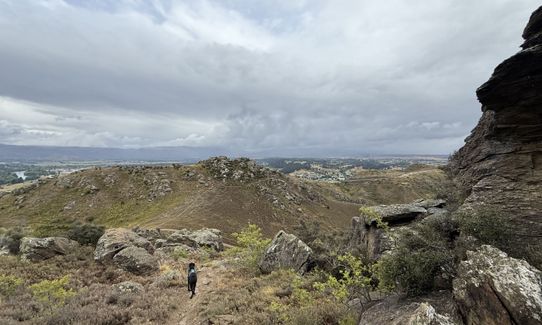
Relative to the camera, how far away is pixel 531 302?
6547mm

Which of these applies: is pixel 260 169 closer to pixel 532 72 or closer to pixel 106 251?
pixel 106 251

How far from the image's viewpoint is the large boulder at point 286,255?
66.3ft

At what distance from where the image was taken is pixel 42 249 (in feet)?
84.5

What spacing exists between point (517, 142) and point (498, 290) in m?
6.78

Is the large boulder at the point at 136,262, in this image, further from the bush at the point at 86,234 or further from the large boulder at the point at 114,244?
the bush at the point at 86,234

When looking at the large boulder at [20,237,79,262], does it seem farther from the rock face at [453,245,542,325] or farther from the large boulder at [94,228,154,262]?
the rock face at [453,245,542,325]

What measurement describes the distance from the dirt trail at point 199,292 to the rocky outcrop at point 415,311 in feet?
25.9

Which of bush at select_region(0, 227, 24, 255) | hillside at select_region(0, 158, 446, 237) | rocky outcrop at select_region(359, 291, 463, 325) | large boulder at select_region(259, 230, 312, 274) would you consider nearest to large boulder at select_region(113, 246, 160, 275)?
large boulder at select_region(259, 230, 312, 274)

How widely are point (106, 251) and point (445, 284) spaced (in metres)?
25.2

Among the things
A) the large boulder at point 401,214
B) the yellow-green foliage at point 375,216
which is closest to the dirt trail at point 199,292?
the yellow-green foliage at point 375,216

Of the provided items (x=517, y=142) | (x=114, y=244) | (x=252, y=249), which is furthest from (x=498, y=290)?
(x=114, y=244)

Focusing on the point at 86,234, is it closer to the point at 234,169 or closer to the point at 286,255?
the point at 286,255

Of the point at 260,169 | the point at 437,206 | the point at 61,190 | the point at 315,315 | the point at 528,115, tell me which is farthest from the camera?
the point at 260,169

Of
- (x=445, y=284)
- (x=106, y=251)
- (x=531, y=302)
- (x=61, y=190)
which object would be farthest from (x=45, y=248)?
(x=61, y=190)
